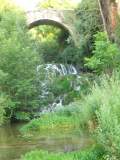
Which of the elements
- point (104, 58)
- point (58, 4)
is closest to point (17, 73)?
point (104, 58)

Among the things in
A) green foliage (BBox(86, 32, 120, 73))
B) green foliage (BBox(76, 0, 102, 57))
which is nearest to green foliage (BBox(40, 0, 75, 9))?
green foliage (BBox(76, 0, 102, 57))

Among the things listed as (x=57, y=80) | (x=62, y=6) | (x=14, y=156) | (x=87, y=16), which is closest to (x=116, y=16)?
(x=14, y=156)

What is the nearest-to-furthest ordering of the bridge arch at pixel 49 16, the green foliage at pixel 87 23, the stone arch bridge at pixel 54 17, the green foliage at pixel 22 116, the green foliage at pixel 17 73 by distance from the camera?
the green foliage at pixel 22 116
the green foliage at pixel 17 73
the green foliage at pixel 87 23
the stone arch bridge at pixel 54 17
the bridge arch at pixel 49 16

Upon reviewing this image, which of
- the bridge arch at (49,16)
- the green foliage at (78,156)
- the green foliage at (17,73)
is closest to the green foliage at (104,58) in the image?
the green foliage at (17,73)

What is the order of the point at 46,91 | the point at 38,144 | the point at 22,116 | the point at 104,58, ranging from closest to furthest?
the point at 38,144 → the point at 104,58 → the point at 22,116 → the point at 46,91

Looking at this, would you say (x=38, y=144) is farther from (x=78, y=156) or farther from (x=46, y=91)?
(x=46, y=91)

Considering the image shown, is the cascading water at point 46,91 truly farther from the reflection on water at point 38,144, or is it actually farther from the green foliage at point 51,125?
the reflection on water at point 38,144

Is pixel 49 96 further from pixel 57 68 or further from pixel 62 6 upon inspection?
pixel 62 6

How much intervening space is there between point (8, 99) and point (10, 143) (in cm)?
818

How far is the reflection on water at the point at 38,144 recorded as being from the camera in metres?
13.2

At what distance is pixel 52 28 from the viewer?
4547 cm

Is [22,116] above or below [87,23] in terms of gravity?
below

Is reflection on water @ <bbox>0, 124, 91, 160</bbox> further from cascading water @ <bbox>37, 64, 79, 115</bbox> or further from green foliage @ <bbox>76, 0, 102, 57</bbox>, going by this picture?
green foliage @ <bbox>76, 0, 102, 57</bbox>

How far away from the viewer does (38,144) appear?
14.8 m
